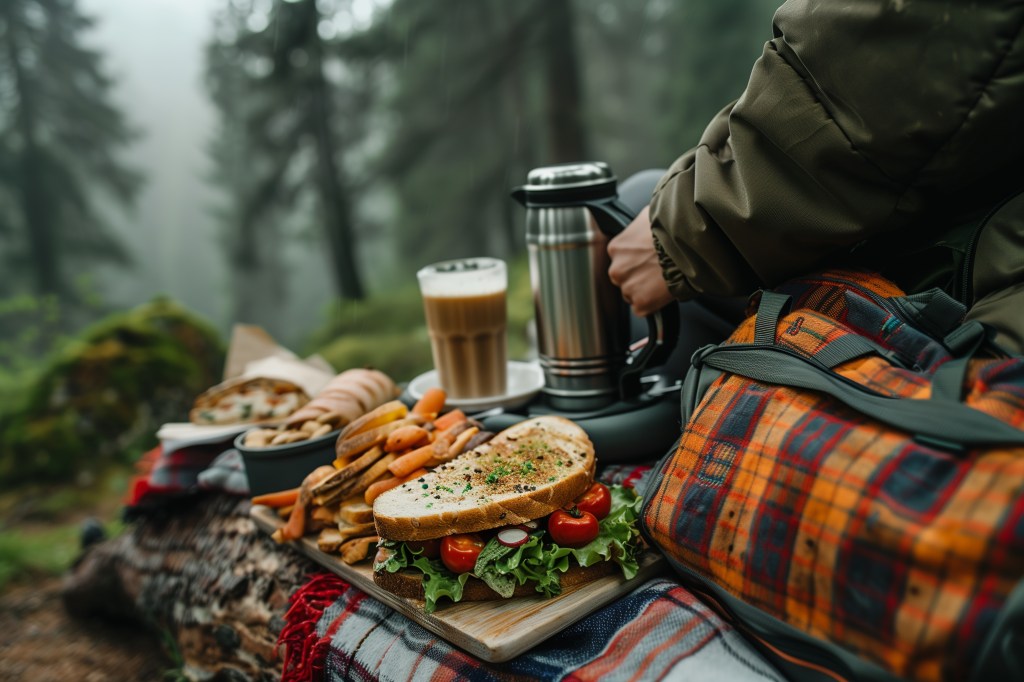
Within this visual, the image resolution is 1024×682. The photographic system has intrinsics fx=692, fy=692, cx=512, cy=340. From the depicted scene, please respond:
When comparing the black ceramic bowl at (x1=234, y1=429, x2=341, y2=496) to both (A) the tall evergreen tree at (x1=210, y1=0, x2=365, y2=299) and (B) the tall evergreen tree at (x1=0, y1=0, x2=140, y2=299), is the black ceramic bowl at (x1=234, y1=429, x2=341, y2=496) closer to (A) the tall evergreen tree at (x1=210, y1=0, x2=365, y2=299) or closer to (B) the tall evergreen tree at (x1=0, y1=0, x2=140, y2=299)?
(A) the tall evergreen tree at (x1=210, y1=0, x2=365, y2=299)

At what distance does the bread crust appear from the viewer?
4.52ft

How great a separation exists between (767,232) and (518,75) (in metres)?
8.08

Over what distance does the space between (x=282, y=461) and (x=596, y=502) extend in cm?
96

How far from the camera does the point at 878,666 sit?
0.95 meters

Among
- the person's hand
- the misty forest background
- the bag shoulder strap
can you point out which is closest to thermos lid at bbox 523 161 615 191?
the person's hand

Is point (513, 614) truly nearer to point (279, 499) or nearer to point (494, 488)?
point (494, 488)

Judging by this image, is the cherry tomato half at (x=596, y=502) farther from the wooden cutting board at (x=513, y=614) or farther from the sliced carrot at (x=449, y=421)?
the sliced carrot at (x=449, y=421)

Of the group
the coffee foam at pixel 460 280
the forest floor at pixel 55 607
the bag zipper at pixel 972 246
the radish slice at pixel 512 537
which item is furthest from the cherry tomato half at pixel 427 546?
the forest floor at pixel 55 607

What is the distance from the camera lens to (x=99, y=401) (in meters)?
4.91

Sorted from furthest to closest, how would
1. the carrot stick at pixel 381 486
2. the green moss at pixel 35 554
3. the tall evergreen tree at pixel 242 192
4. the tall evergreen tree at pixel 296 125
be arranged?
the tall evergreen tree at pixel 242 192 < the tall evergreen tree at pixel 296 125 < the green moss at pixel 35 554 < the carrot stick at pixel 381 486

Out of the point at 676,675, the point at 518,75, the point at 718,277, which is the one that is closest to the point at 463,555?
the point at 676,675

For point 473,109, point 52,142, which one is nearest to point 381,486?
point 473,109

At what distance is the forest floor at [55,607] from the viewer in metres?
2.70

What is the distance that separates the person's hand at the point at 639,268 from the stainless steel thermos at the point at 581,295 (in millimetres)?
51
